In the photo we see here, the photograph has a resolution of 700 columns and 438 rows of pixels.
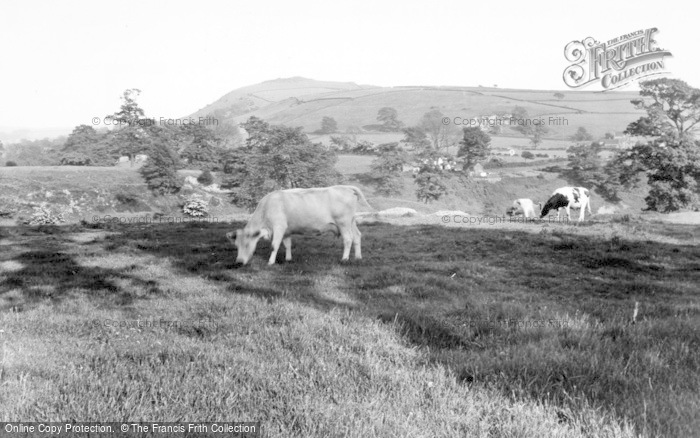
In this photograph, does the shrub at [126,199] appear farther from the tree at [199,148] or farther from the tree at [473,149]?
the tree at [473,149]

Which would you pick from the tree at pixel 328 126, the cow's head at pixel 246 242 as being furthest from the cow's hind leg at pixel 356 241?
the tree at pixel 328 126

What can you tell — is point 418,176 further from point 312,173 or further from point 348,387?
point 348,387

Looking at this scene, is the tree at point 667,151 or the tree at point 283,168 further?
the tree at point 283,168

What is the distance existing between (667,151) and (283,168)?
48741mm

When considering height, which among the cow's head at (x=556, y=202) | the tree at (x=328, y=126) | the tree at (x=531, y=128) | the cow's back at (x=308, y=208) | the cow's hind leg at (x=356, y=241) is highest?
the tree at (x=328, y=126)

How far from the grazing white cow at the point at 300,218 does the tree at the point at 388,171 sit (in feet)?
252

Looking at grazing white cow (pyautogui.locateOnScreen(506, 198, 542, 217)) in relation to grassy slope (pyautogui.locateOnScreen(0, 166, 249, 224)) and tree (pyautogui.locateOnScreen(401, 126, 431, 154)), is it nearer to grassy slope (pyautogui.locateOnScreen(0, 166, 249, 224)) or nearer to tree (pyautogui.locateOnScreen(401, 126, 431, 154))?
grassy slope (pyautogui.locateOnScreen(0, 166, 249, 224))

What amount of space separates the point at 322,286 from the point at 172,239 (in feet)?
34.2

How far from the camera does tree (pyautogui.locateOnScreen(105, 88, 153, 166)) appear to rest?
100188mm

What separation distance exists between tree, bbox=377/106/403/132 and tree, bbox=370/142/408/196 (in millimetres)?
72295

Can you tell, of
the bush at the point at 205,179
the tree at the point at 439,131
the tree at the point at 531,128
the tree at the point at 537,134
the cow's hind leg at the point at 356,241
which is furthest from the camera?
the tree at the point at 439,131

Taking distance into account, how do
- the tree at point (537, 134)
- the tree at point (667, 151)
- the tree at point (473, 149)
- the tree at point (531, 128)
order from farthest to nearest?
1. the tree at point (537, 134)
2. the tree at point (531, 128)
3. the tree at point (473, 149)
4. the tree at point (667, 151)

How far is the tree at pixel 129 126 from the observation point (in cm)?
10019

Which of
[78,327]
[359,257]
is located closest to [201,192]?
[359,257]
